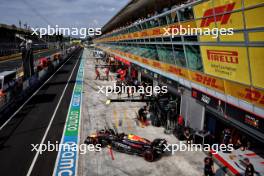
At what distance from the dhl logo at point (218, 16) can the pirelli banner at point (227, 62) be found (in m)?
1.19

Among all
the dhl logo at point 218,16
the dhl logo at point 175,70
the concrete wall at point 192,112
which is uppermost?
the dhl logo at point 218,16

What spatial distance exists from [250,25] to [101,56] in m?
A: 81.2

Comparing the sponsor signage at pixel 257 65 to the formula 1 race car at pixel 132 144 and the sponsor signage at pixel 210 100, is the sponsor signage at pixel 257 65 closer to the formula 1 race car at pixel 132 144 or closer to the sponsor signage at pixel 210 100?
the sponsor signage at pixel 210 100

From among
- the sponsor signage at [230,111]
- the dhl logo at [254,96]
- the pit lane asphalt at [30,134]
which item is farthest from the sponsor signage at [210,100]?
the pit lane asphalt at [30,134]

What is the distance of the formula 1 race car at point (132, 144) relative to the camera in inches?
556

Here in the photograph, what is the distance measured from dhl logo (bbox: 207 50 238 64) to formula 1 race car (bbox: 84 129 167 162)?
5480 millimetres

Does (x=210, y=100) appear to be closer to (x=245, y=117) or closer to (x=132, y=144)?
(x=245, y=117)

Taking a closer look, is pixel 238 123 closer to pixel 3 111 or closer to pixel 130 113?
pixel 130 113

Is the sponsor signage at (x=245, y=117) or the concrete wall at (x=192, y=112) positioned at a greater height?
the sponsor signage at (x=245, y=117)

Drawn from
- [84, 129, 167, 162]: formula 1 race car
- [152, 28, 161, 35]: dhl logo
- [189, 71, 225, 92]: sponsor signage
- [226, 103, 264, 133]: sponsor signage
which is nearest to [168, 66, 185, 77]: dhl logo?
[189, 71, 225, 92]: sponsor signage

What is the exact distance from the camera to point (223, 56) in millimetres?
12039

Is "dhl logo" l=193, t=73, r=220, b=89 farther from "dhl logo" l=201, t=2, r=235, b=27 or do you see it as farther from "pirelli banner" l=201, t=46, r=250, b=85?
"dhl logo" l=201, t=2, r=235, b=27

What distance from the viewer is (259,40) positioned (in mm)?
9211

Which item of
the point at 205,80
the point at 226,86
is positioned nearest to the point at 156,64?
the point at 205,80
